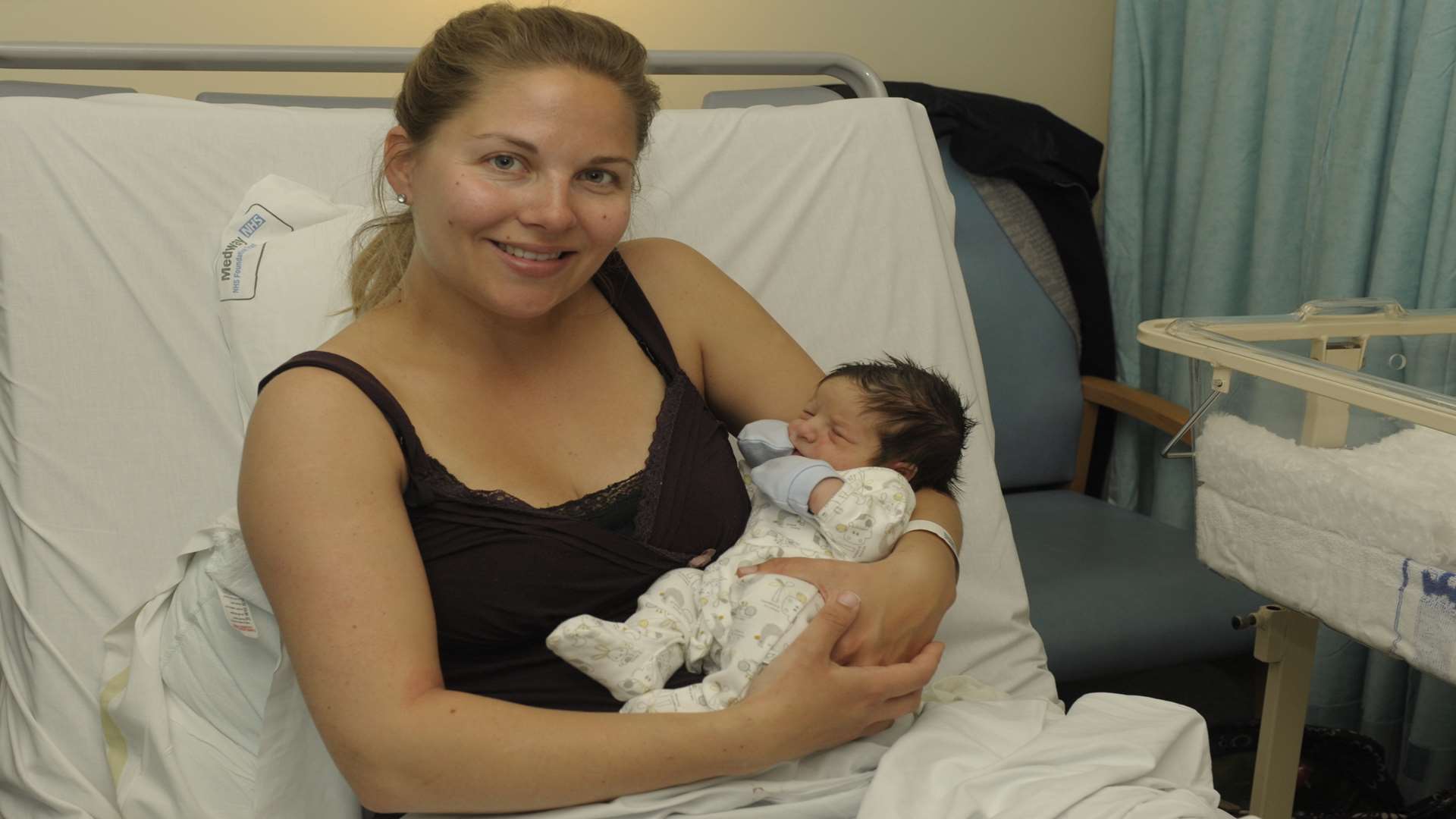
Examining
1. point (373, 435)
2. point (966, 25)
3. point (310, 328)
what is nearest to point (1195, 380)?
point (373, 435)

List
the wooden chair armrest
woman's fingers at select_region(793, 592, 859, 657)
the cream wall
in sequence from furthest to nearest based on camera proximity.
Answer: the wooden chair armrest → the cream wall → woman's fingers at select_region(793, 592, 859, 657)

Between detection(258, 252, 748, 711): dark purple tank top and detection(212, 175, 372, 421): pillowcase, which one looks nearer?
detection(258, 252, 748, 711): dark purple tank top

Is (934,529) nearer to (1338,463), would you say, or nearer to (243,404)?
(1338,463)

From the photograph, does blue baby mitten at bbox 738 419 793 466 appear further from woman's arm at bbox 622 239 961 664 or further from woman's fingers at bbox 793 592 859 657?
woman's fingers at bbox 793 592 859 657

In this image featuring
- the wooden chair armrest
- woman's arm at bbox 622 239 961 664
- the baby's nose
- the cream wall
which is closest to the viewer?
the baby's nose

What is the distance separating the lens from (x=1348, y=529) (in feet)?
4.32

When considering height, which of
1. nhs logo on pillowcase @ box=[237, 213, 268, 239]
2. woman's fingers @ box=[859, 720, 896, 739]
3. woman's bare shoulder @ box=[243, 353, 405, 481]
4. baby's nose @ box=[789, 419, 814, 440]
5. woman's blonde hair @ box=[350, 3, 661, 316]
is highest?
woman's blonde hair @ box=[350, 3, 661, 316]

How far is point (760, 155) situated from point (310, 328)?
740 mm

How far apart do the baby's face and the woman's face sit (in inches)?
12.9

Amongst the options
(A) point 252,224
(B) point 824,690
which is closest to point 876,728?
(B) point 824,690

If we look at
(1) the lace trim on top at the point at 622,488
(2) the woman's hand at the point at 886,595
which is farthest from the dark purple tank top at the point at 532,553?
(2) the woman's hand at the point at 886,595

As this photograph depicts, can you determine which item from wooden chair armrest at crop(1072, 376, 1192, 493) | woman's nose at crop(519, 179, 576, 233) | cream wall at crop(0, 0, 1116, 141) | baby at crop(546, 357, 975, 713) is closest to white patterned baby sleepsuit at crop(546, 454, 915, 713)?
baby at crop(546, 357, 975, 713)

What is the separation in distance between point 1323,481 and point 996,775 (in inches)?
20.5

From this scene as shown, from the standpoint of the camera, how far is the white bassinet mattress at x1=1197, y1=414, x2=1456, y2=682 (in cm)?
122
